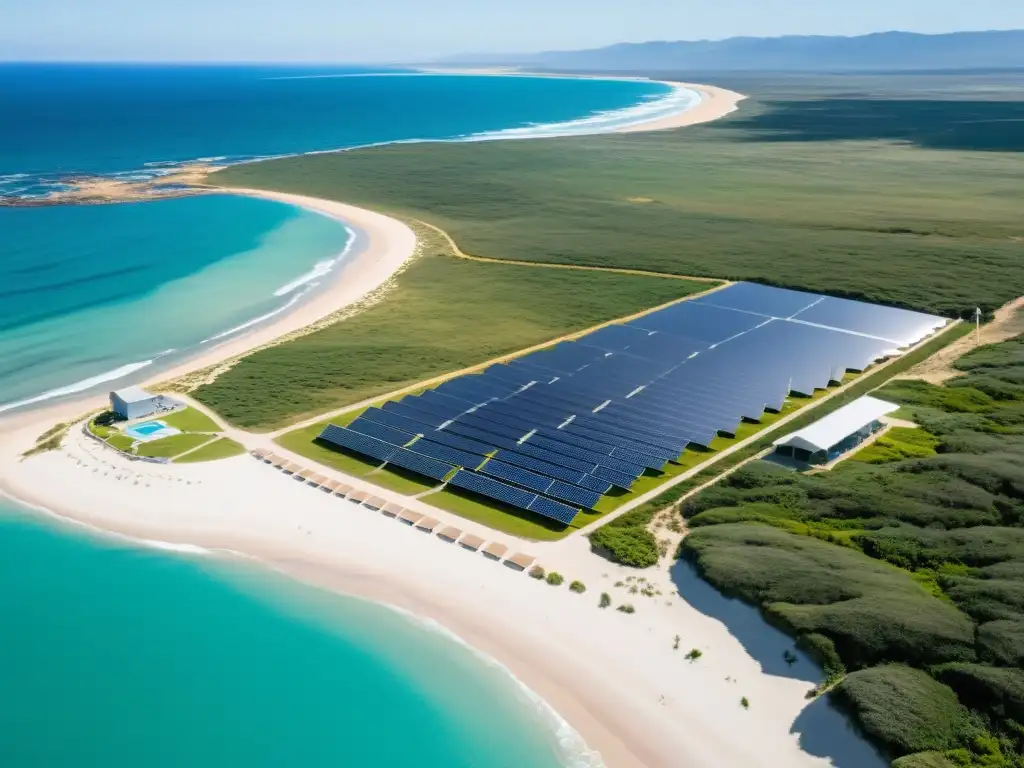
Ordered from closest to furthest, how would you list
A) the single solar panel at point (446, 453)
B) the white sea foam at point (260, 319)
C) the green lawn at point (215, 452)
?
the single solar panel at point (446, 453)
the green lawn at point (215, 452)
the white sea foam at point (260, 319)

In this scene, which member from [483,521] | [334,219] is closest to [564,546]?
[483,521]

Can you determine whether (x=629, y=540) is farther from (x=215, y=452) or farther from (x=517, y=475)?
(x=215, y=452)

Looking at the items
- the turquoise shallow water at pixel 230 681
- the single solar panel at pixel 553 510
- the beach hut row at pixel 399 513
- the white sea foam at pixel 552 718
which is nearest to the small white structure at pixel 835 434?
the single solar panel at pixel 553 510

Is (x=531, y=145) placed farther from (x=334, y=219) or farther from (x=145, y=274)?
(x=145, y=274)

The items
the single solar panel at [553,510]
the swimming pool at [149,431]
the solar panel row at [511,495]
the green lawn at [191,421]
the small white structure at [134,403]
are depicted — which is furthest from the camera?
the small white structure at [134,403]

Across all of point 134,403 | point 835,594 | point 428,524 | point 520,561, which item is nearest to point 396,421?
point 428,524

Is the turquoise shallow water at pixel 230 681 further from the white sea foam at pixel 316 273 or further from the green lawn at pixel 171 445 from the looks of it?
the white sea foam at pixel 316 273
